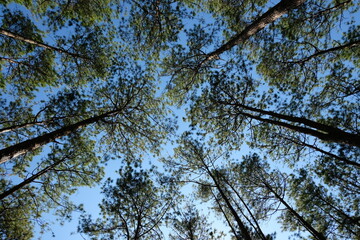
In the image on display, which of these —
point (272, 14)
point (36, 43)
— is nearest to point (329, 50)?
point (272, 14)

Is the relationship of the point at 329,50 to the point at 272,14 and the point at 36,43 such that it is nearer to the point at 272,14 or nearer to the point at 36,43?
the point at 272,14

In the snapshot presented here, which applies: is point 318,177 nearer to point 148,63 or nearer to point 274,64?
point 274,64

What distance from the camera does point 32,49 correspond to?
7.21m

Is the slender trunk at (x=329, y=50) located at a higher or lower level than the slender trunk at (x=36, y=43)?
lower

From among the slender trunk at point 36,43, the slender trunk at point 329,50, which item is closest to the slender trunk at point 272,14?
the slender trunk at point 329,50

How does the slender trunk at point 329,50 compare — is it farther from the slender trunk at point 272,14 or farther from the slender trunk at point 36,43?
the slender trunk at point 36,43

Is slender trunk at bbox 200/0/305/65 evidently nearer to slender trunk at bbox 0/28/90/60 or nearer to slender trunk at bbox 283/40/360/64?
slender trunk at bbox 283/40/360/64

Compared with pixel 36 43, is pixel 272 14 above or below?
below

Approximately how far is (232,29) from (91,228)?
1249 cm

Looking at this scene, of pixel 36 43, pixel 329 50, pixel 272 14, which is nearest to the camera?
pixel 272 14

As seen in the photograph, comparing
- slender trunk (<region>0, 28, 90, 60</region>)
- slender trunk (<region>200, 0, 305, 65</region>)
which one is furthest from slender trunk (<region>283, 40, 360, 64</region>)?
slender trunk (<region>0, 28, 90, 60</region>)

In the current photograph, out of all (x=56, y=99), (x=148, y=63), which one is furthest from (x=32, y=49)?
(x=148, y=63)

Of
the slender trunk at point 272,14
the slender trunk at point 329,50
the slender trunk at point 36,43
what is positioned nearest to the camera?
the slender trunk at point 272,14

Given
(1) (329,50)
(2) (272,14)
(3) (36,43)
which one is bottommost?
(1) (329,50)
